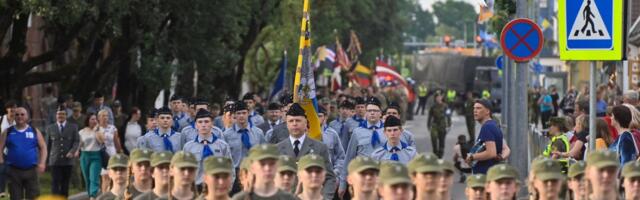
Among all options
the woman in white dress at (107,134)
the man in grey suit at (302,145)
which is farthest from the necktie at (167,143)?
the woman in white dress at (107,134)

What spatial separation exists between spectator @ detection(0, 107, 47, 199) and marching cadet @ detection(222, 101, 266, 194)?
3.14 meters

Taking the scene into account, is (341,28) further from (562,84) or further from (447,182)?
(447,182)

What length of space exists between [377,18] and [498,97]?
24.3 feet

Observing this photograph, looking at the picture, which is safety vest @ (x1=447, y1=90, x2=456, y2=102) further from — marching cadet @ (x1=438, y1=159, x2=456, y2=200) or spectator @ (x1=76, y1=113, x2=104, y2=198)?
marching cadet @ (x1=438, y1=159, x2=456, y2=200)

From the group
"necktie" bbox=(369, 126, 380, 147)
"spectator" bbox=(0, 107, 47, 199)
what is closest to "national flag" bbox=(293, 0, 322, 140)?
"necktie" bbox=(369, 126, 380, 147)

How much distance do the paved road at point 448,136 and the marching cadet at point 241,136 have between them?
20.7 feet

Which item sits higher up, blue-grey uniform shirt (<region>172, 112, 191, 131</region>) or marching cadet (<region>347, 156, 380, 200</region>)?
blue-grey uniform shirt (<region>172, 112, 191, 131</region>)

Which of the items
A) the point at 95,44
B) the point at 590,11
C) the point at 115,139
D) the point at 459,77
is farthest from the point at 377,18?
the point at 590,11

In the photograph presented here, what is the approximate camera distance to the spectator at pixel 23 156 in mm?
23875

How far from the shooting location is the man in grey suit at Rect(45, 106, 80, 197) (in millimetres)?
26812

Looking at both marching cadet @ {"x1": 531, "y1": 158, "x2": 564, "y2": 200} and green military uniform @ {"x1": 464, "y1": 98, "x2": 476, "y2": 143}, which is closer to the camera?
marching cadet @ {"x1": 531, "y1": 158, "x2": 564, "y2": 200}

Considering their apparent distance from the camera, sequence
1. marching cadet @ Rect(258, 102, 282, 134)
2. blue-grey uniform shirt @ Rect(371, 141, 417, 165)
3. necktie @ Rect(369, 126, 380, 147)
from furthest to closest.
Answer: marching cadet @ Rect(258, 102, 282, 134), necktie @ Rect(369, 126, 380, 147), blue-grey uniform shirt @ Rect(371, 141, 417, 165)

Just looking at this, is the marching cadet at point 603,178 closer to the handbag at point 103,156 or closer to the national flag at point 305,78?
the national flag at point 305,78

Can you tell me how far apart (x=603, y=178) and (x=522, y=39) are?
422 inches
